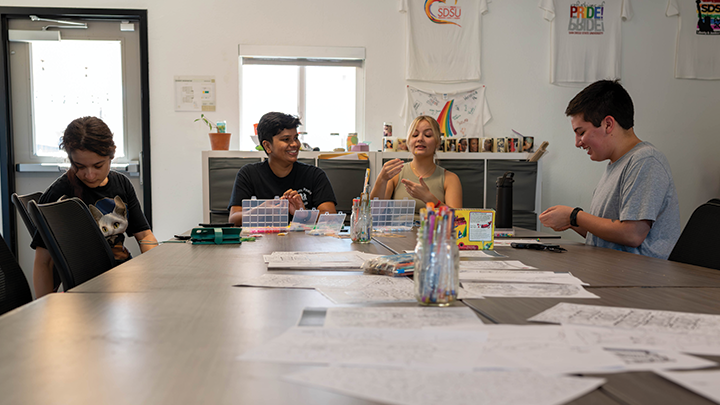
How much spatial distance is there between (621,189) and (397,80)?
2398 mm

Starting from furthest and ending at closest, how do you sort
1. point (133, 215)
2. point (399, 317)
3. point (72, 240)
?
1. point (133, 215)
2. point (72, 240)
3. point (399, 317)

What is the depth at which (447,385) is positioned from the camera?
1.69 ft

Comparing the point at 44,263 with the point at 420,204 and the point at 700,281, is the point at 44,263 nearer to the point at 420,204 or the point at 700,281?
the point at 420,204

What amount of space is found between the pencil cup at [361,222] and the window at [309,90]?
2.25m

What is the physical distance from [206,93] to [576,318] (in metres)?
3.52

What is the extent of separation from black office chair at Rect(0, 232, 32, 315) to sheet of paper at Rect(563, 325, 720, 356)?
119cm

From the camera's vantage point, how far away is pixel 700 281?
1.10m

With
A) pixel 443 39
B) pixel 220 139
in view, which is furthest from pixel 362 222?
pixel 443 39

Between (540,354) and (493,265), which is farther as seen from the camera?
(493,265)

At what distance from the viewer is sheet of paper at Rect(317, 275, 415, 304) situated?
0.89 m

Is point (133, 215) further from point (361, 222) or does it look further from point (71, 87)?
point (71, 87)

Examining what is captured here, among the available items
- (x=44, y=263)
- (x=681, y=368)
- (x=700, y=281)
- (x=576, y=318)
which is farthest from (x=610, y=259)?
(x=44, y=263)

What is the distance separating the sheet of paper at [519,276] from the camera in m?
1.08

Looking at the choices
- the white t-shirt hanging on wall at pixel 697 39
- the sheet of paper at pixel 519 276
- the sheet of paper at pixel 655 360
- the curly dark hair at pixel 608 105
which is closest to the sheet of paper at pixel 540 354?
the sheet of paper at pixel 655 360
